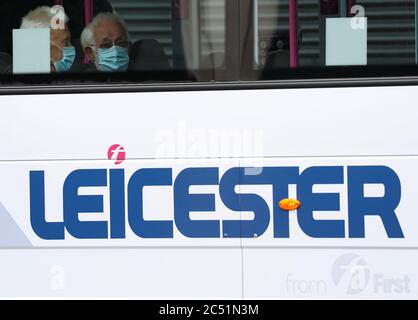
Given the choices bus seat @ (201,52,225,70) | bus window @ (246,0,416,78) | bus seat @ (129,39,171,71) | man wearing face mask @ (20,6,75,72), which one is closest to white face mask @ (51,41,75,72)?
man wearing face mask @ (20,6,75,72)

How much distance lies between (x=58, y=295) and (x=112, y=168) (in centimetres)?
74

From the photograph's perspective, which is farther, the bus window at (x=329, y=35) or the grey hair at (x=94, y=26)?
the grey hair at (x=94, y=26)

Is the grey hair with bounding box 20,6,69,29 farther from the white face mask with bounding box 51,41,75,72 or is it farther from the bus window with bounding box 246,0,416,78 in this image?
the bus window with bounding box 246,0,416,78

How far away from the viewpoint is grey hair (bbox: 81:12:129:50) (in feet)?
16.7

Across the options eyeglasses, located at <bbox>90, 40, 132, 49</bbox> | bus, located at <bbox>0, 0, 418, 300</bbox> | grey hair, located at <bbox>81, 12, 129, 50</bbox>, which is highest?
grey hair, located at <bbox>81, 12, 129, 50</bbox>

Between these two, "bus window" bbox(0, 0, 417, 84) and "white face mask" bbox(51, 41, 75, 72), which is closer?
"bus window" bbox(0, 0, 417, 84)

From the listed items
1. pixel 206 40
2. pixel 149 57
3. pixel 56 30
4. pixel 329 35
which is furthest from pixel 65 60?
pixel 329 35

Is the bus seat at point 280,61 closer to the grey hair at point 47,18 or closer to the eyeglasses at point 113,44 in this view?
the eyeglasses at point 113,44

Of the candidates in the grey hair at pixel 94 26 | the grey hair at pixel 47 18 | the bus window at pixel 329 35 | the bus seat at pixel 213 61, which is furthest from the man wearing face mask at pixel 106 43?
the bus window at pixel 329 35

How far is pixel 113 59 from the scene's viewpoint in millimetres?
5125

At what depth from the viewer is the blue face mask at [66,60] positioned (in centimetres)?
515

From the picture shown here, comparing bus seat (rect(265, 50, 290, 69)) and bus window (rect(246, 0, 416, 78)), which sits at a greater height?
bus window (rect(246, 0, 416, 78))

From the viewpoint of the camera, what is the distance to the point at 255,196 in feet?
16.3
